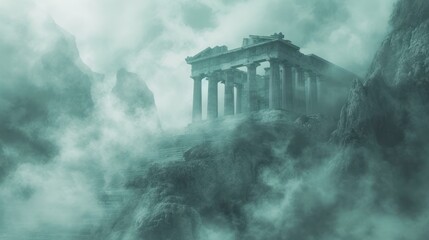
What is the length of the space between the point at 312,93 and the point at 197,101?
374 inches

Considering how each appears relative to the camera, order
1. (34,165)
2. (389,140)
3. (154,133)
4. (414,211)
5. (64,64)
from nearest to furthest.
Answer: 1. (414,211)
2. (389,140)
3. (34,165)
4. (154,133)
5. (64,64)

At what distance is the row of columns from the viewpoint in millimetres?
32250

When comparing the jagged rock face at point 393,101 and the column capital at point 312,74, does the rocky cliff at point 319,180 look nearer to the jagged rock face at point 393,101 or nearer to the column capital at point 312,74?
the jagged rock face at point 393,101

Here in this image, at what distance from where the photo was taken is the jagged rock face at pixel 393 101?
2067 cm

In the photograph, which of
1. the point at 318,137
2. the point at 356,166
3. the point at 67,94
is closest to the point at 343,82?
the point at 318,137

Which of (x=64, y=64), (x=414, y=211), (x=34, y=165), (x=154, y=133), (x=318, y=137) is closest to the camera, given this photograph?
(x=414, y=211)

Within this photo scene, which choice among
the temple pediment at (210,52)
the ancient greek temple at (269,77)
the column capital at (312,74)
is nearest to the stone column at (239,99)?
the ancient greek temple at (269,77)

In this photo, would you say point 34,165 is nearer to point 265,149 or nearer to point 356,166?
point 265,149

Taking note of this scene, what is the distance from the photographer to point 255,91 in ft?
109

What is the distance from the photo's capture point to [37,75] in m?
37.8

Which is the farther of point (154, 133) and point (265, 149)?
point (154, 133)

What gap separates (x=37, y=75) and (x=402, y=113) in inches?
1158

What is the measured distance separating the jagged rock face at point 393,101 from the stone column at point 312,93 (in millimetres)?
12489

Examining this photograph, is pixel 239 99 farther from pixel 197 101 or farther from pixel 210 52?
pixel 210 52
